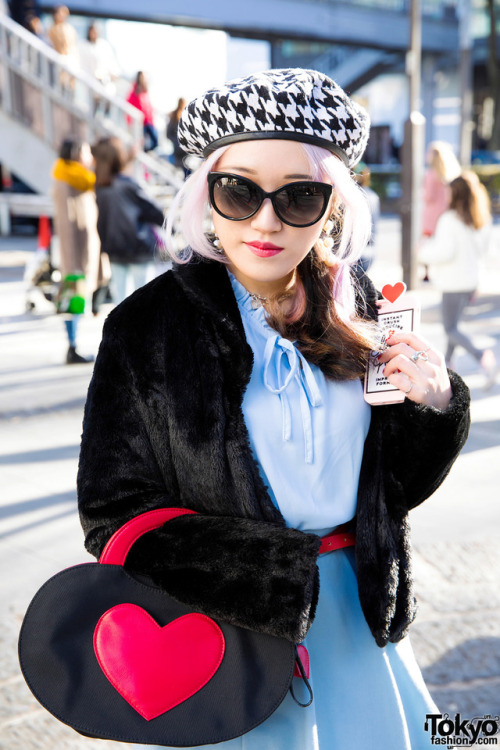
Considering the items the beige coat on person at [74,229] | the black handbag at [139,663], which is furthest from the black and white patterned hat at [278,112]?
the beige coat on person at [74,229]

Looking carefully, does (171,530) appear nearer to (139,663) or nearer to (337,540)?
(139,663)

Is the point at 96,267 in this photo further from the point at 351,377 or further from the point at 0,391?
the point at 351,377

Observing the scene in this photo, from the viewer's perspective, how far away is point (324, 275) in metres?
1.96

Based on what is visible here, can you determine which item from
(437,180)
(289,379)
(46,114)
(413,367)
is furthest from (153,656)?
(46,114)

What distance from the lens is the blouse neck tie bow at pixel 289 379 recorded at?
5.71 feet

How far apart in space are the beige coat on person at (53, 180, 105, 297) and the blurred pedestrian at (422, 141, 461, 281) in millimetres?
3734

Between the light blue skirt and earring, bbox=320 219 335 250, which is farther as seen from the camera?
earring, bbox=320 219 335 250

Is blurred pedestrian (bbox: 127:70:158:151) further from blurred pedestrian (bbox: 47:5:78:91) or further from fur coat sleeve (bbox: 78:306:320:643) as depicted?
fur coat sleeve (bbox: 78:306:320:643)

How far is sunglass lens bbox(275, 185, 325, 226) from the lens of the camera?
171 centimetres

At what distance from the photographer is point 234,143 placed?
5.63ft

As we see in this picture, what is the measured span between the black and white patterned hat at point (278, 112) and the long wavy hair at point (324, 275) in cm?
4

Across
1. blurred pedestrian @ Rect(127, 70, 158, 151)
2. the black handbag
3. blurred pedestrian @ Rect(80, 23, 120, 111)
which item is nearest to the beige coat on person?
blurred pedestrian @ Rect(127, 70, 158, 151)

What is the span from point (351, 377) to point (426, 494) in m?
0.31

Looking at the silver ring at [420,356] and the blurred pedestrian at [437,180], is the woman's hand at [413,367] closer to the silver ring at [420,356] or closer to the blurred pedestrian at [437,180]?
the silver ring at [420,356]
